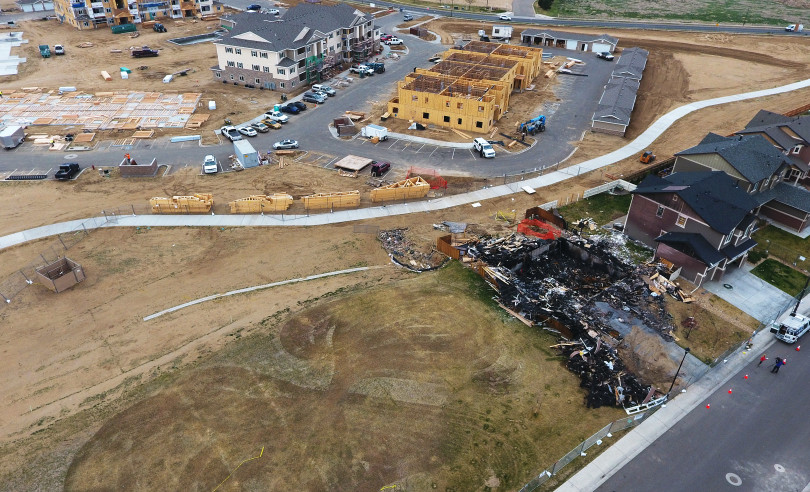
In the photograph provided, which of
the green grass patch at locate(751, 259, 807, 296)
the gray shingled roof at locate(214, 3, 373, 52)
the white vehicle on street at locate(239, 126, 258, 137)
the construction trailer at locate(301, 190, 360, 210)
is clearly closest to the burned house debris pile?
the construction trailer at locate(301, 190, 360, 210)

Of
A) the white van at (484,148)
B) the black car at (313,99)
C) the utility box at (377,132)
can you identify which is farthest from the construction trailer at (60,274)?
the black car at (313,99)

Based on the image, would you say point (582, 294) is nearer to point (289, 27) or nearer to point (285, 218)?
point (285, 218)

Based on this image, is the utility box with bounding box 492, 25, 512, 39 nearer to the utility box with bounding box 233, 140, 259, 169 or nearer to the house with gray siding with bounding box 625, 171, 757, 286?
the utility box with bounding box 233, 140, 259, 169

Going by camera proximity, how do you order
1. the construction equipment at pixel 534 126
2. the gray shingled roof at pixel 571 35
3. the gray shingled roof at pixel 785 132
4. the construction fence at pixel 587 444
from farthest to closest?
the gray shingled roof at pixel 571 35
the construction equipment at pixel 534 126
the gray shingled roof at pixel 785 132
the construction fence at pixel 587 444

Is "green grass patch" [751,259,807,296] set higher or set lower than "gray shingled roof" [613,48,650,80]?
lower

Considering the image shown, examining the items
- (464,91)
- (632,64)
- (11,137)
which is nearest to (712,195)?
(464,91)

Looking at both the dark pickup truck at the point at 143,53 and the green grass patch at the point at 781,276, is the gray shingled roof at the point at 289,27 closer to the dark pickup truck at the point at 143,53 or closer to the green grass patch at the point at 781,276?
the dark pickup truck at the point at 143,53

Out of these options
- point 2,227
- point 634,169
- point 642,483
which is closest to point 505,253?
point 642,483
